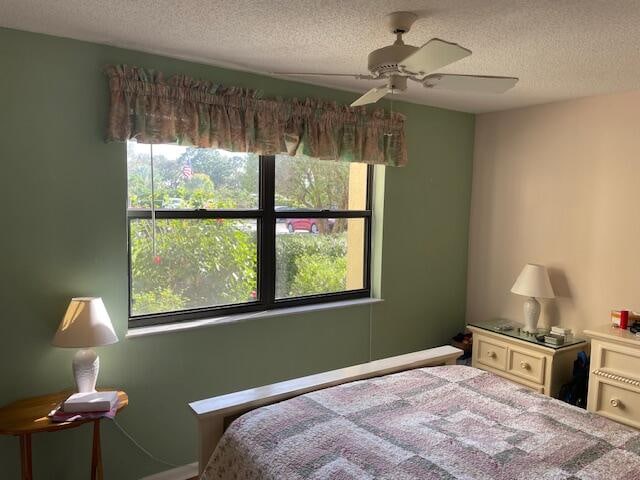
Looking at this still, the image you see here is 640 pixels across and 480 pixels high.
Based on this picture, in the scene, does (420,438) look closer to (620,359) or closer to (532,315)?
(620,359)

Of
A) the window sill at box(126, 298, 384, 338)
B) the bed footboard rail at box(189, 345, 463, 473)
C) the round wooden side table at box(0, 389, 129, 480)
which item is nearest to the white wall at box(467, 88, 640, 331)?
the window sill at box(126, 298, 384, 338)

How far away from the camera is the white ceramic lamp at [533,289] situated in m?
3.22

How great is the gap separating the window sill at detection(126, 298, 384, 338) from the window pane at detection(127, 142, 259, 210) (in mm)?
647

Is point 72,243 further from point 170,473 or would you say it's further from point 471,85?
point 471,85

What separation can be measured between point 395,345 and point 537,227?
1.36 m

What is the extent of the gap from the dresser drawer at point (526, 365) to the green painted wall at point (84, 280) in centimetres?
122

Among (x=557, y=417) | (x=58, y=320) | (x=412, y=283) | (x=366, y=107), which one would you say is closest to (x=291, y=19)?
(x=366, y=107)

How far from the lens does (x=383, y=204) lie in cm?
341

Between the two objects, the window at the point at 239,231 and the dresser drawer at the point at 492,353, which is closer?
the window at the point at 239,231

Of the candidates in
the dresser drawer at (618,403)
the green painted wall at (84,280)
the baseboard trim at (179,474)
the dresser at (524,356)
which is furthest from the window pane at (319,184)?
the dresser drawer at (618,403)

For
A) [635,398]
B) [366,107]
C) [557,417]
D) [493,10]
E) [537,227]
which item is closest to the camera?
[493,10]

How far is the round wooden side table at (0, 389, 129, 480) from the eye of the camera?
6.30 feet

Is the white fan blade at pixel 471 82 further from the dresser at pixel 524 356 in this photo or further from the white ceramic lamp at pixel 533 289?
the dresser at pixel 524 356

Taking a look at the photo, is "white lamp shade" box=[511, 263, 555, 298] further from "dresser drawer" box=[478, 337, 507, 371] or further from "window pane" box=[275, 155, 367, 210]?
"window pane" box=[275, 155, 367, 210]
